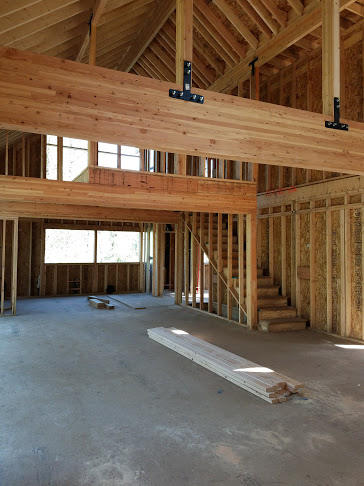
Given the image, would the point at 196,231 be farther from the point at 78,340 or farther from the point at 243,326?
the point at 78,340

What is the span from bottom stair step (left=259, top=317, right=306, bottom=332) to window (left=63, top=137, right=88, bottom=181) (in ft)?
30.4

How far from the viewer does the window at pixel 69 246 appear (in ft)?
43.4

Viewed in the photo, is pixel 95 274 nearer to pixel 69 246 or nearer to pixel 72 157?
pixel 69 246

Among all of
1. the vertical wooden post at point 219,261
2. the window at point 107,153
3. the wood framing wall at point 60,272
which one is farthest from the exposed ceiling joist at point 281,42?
the wood framing wall at point 60,272

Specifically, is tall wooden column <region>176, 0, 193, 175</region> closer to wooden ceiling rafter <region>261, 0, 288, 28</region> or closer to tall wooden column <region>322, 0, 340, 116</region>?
tall wooden column <region>322, 0, 340, 116</region>

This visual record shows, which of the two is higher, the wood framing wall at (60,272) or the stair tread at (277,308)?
the wood framing wall at (60,272)

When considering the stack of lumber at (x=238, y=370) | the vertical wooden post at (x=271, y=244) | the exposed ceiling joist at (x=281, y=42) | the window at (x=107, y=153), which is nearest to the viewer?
the stack of lumber at (x=238, y=370)

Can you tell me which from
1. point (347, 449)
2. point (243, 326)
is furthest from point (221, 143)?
point (243, 326)

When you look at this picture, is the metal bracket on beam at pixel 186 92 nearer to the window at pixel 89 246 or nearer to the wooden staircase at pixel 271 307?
the wooden staircase at pixel 271 307

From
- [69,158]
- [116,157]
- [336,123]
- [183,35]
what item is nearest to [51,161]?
[69,158]

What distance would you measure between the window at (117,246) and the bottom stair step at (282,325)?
7.99m

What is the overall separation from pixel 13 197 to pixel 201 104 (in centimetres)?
515

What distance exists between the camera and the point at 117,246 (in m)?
14.5

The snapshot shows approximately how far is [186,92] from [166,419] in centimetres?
332
